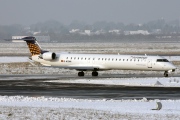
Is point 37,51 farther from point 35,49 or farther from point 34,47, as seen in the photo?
point 34,47

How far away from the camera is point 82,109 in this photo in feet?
74.7

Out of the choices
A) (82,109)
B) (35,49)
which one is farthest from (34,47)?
(82,109)

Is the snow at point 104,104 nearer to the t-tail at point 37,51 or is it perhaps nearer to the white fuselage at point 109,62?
the white fuselage at point 109,62

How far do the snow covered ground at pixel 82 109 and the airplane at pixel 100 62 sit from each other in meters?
19.1

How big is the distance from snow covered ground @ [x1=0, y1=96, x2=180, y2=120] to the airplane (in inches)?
752

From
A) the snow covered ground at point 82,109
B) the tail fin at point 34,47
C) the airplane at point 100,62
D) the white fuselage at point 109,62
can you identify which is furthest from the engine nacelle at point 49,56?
the snow covered ground at point 82,109

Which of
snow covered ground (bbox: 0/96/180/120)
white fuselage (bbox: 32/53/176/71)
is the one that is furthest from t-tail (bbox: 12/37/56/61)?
snow covered ground (bbox: 0/96/180/120)

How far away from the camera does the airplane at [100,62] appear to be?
150 feet

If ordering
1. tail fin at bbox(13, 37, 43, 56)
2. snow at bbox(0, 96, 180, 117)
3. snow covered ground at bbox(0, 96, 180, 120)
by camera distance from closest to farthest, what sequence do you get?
snow covered ground at bbox(0, 96, 180, 120) < snow at bbox(0, 96, 180, 117) < tail fin at bbox(13, 37, 43, 56)

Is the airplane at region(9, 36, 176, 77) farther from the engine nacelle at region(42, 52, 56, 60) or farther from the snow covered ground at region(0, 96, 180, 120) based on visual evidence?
the snow covered ground at region(0, 96, 180, 120)

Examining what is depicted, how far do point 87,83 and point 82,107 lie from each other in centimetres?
1522

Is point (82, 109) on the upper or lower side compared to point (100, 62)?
lower

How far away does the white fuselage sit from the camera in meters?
45.6

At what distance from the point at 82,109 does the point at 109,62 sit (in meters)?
24.4
